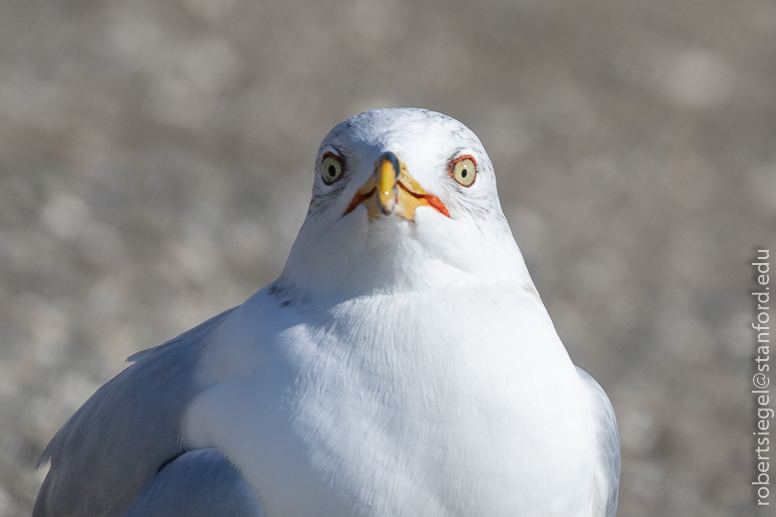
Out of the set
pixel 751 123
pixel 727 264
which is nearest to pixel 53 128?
pixel 727 264

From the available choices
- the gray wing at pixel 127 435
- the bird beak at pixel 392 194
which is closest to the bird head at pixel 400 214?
the bird beak at pixel 392 194

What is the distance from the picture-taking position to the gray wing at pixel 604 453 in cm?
160

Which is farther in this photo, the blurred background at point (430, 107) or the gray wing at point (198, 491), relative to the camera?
the blurred background at point (430, 107)

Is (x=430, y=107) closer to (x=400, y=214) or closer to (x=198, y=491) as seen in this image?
(x=400, y=214)

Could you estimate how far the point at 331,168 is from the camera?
55.5 inches

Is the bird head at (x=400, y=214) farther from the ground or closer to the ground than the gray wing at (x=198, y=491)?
farther from the ground

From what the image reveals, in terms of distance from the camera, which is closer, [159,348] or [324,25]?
[159,348]

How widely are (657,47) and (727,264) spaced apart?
169cm

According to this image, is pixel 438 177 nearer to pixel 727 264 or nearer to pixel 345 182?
pixel 345 182

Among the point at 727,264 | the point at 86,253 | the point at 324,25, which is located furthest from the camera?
the point at 324,25

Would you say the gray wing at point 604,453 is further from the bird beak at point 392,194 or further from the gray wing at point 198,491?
the gray wing at point 198,491

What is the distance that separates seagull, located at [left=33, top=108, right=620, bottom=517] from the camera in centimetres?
123

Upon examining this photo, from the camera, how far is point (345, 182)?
138 cm

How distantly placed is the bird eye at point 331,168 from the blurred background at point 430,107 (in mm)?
1473
